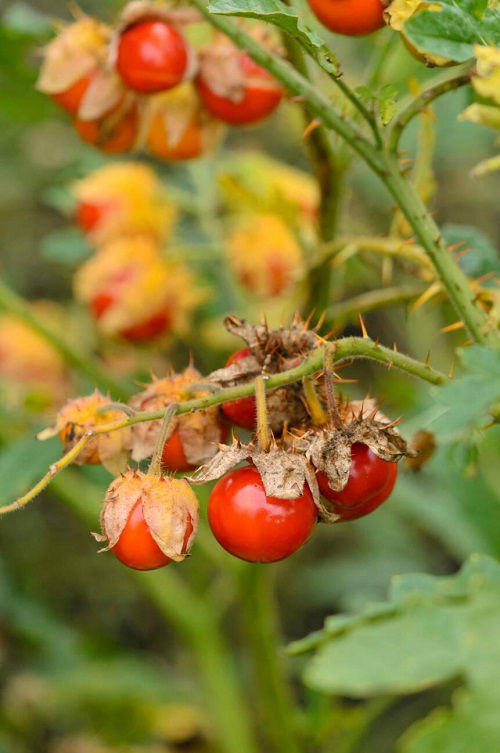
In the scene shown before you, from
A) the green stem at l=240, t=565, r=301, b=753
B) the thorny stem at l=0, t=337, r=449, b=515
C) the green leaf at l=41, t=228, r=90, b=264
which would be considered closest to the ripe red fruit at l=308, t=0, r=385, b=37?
the thorny stem at l=0, t=337, r=449, b=515

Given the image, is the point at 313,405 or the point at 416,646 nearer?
the point at 416,646

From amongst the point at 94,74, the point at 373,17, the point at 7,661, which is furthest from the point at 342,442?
the point at 7,661

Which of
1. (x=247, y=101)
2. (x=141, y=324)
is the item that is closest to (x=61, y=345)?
(x=141, y=324)

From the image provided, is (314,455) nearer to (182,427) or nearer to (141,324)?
(182,427)

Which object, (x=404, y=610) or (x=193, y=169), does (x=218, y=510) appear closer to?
(x=404, y=610)

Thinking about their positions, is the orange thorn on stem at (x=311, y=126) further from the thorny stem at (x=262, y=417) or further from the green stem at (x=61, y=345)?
the green stem at (x=61, y=345)
